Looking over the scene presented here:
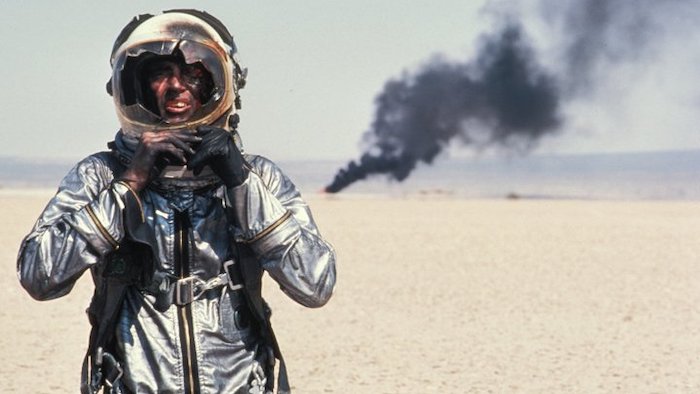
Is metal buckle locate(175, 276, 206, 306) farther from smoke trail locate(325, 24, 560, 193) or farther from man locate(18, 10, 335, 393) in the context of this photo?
smoke trail locate(325, 24, 560, 193)

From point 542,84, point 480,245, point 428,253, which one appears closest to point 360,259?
A: point 428,253

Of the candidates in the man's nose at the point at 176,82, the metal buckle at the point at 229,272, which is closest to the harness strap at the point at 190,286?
the metal buckle at the point at 229,272

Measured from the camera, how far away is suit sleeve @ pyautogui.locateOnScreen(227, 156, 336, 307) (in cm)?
343

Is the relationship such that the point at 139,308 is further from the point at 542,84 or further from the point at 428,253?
the point at 542,84

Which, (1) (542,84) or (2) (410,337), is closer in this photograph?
(2) (410,337)

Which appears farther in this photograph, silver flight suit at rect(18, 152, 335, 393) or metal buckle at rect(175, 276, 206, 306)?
metal buckle at rect(175, 276, 206, 306)

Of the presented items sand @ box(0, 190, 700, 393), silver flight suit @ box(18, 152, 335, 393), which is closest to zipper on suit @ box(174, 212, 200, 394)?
silver flight suit @ box(18, 152, 335, 393)

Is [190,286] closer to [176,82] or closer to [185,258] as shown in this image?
[185,258]

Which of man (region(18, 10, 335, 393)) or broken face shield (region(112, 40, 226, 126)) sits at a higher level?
broken face shield (region(112, 40, 226, 126))

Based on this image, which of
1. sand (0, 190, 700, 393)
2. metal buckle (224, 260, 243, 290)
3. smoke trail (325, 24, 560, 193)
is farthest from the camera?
smoke trail (325, 24, 560, 193)

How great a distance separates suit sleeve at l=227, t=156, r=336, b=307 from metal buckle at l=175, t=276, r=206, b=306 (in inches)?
6.9

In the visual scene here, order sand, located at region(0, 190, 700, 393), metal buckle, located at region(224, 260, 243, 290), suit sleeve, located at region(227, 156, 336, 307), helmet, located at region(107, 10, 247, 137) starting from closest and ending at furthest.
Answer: suit sleeve, located at region(227, 156, 336, 307)
metal buckle, located at region(224, 260, 243, 290)
helmet, located at region(107, 10, 247, 137)
sand, located at region(0, 190, 700, 393)

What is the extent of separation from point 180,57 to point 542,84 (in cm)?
3428

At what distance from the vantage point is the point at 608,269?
20.9m
